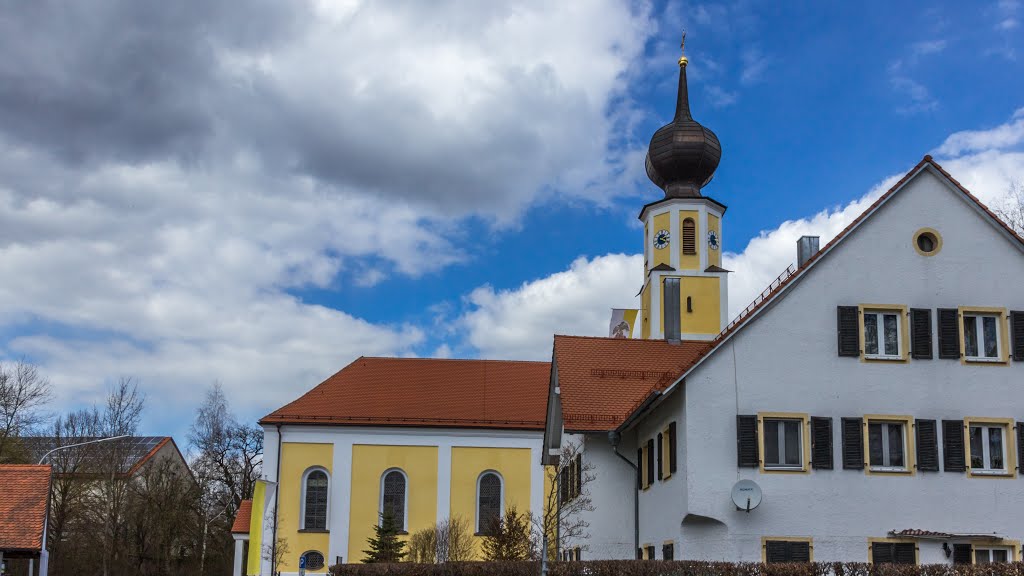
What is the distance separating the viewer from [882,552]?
23.7m

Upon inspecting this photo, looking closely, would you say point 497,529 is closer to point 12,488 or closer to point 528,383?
point 12,488

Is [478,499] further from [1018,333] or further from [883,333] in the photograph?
[1018,333]

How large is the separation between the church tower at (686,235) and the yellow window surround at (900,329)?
26316mm

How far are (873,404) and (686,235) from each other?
29739mm

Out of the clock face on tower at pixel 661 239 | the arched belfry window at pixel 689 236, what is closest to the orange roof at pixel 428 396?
the clock face on tower at pixel 661 239

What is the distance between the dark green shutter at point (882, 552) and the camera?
2362 centimetres

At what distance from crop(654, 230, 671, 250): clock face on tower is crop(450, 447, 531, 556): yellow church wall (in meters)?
12.1

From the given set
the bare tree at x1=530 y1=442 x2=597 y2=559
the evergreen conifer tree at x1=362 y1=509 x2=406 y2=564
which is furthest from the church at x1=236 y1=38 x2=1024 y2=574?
the evergreen conifer tree at x1=362 y1=509 x2=406 y2=564

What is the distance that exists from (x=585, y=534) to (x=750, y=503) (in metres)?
8.76

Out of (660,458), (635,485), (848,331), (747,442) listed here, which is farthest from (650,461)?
(848,331)

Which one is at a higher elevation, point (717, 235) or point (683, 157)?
point (683, 157)

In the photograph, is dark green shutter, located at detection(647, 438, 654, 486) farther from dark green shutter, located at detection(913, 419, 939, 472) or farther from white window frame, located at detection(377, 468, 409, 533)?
white window frame, located at detection(377, 468, 409, 533)

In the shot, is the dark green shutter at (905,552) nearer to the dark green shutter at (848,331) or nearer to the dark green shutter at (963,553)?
the dark green shutter at (963,553)

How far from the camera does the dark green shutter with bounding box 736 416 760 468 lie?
23.8 metres
